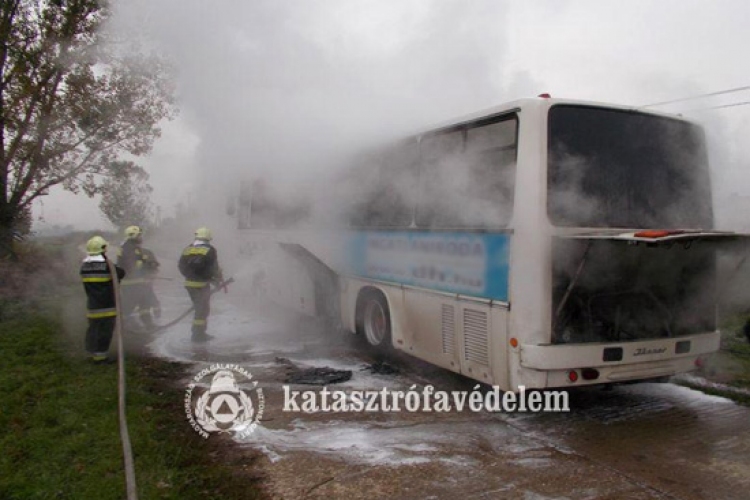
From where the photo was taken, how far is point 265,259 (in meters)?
10.1

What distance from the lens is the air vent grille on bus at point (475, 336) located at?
4.98 m

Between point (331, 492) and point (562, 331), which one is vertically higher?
point (562, 331)

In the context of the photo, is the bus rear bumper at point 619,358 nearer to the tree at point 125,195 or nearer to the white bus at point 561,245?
the white bus at point 561,245

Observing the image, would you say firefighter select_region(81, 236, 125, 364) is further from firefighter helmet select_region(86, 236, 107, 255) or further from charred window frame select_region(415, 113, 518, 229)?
charred window frame select_region(415, 113, 518, 229)

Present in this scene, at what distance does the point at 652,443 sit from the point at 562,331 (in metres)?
1.12

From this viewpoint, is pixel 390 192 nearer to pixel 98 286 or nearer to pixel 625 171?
pixel 625 171

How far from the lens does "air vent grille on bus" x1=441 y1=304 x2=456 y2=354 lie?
5414mm

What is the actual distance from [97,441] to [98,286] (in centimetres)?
275

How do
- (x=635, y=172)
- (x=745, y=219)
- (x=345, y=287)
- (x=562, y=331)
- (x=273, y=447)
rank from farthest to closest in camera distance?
(x=345, y=287)
(x=745, y=219)
(x=635, y=172)
(x=562, y=331)
(x=273, y=447)

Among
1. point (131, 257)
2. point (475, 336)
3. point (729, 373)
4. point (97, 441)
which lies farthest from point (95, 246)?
point (729, 373)

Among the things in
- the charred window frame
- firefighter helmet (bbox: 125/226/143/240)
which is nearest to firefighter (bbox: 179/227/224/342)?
firefighter helmet (bbox: 125/226/143/240)

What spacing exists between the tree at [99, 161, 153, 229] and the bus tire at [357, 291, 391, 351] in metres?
9.09

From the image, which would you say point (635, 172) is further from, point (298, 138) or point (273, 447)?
point (298, 138)

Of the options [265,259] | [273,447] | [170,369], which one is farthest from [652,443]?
[265,259]
